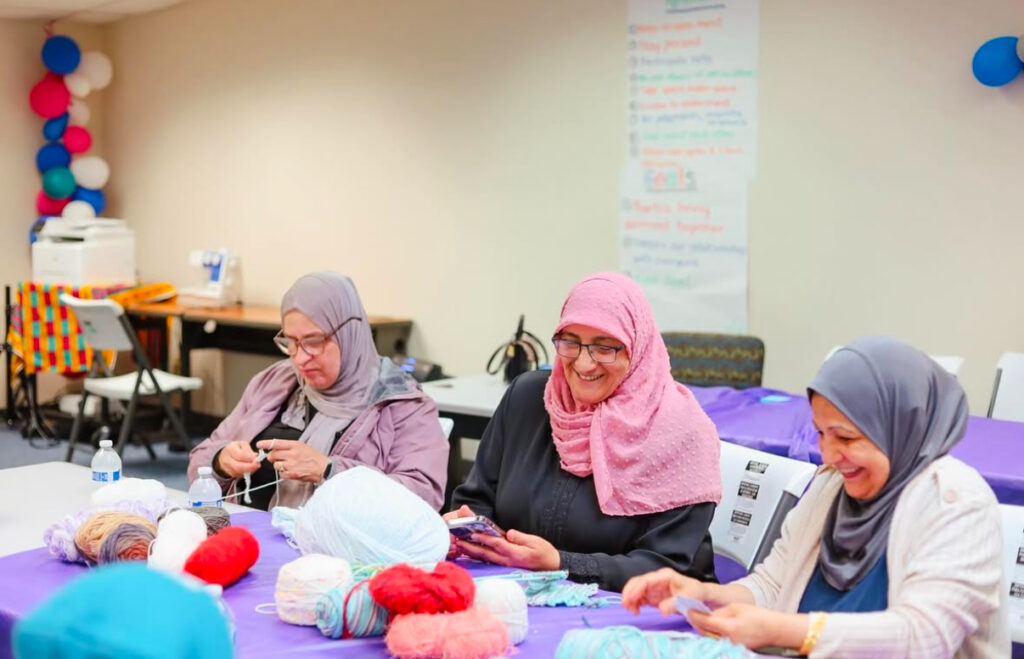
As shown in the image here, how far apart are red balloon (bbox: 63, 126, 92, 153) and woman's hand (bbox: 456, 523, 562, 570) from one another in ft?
20.0

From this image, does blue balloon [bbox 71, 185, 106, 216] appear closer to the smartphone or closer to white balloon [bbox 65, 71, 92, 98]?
white balloon [bbox 65, 71, 92, 98]

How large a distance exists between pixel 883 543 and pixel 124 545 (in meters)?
1.32

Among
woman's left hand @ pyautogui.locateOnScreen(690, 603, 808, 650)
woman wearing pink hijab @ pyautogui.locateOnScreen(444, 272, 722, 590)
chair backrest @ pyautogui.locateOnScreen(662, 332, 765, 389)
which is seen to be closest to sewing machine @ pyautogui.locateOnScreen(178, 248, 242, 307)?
chair backrest @ pyautogui.locateOnScreen(662, 332, 765, 389)

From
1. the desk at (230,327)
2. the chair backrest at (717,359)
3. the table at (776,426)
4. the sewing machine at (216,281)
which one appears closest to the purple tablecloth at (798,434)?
the table at (776,426)

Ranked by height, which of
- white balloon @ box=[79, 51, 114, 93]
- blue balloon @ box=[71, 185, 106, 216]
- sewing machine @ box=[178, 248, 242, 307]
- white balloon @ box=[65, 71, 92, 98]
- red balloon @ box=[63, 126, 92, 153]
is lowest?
sewing machine @ box=[178, 248, 242, 307]

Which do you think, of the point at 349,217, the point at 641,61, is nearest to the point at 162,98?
the point at 349,217

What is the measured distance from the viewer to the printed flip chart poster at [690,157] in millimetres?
4531

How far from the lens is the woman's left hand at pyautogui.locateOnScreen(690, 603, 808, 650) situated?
145cm

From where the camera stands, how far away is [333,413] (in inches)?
109

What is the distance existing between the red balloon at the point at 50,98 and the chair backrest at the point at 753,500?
603 cm

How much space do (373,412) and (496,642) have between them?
50.1 inches

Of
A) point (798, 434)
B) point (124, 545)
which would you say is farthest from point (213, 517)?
point (798, 434)

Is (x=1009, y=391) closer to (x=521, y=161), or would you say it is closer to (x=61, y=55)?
(x=521, y=161)

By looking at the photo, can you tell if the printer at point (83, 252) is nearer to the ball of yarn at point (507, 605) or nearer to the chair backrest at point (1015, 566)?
the ball of yarn at point (507, 605)
